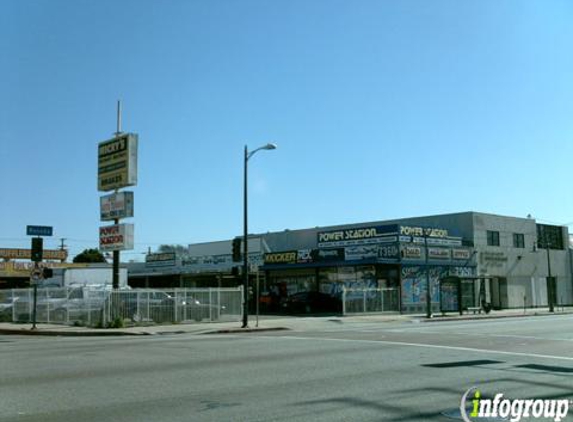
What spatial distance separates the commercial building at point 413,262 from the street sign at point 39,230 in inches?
381

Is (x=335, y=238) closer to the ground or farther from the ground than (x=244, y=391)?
farther from the ground

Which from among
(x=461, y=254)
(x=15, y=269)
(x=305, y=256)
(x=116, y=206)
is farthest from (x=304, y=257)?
(x=15, y=269)

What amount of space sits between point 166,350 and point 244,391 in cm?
822

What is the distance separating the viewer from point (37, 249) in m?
29.7

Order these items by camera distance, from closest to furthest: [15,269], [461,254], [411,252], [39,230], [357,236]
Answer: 1. [39,230]
2. [411,252]
3. [357,236]
4. [461,254]
5. [15,269]

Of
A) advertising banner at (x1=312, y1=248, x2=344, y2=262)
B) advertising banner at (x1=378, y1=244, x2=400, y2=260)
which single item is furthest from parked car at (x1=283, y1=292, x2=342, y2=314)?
advertising banner at (x1=378, y1=244, x2=400, y2=260)

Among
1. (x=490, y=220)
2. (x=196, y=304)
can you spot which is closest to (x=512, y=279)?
(x=490, y=220)

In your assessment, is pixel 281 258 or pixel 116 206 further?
pixel 281 258

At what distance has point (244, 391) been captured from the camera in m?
10.6

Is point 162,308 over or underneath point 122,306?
underneath

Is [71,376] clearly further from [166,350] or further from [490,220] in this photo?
[490,220]

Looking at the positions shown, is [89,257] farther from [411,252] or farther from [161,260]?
[411,252]

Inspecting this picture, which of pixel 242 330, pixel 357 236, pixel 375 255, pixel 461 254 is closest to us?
pixel 242 330

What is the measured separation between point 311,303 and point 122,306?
16565 millimetres
